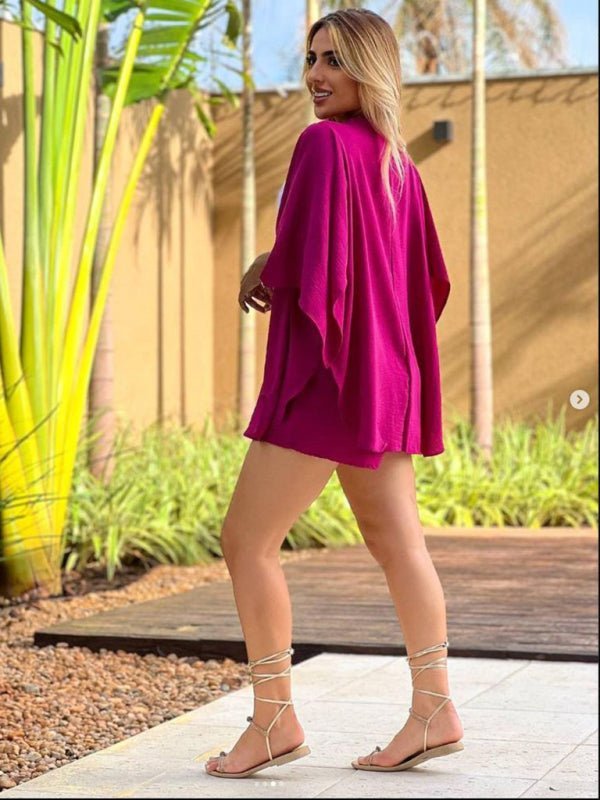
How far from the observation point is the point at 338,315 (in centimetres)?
305

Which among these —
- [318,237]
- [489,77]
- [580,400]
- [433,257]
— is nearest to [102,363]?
[433,257]

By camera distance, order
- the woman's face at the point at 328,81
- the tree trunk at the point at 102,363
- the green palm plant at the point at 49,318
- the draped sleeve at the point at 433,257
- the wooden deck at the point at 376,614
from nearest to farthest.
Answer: the woman's face at the point at 328,81
the draped sleeve at the point at 433,257
the wooden deck at the point at 376,614
the green palm plant at the point at 49,318
the tree trunk at the point at 102,363

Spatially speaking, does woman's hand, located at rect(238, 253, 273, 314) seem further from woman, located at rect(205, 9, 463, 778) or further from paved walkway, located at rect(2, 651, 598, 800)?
paved walkway, located at rect(2, 651, 598, 800)

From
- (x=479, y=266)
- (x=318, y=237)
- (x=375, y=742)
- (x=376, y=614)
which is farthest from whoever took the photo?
(x=479, y=266)

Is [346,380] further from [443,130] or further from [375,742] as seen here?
[443,130]

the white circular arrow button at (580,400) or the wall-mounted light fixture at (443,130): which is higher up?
the wall-mounted light fixture at (443,130)

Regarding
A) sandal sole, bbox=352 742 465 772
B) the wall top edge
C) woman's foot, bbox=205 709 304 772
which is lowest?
sandal sole, bbox=352 742 465 772

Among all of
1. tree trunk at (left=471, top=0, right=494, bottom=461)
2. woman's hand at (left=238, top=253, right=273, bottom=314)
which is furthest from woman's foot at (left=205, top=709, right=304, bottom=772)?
tree trunk at (left=471, top=0, right=494, bottom=461)

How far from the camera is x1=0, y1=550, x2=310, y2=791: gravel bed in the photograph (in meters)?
4.04

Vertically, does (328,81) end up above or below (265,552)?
above

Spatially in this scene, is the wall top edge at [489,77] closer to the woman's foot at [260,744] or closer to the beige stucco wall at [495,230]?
the beige stucco wall at [495,230]

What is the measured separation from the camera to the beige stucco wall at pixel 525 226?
1298cm

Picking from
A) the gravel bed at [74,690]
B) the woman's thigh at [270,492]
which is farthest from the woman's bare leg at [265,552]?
the gravel bed at [74,690]

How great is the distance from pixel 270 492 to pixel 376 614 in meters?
3.18
